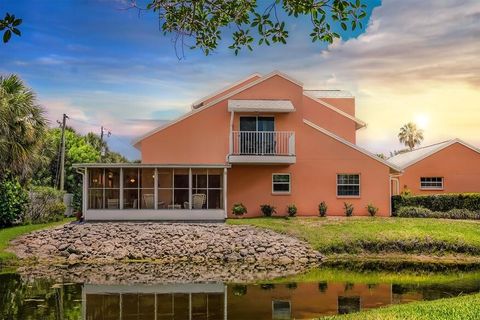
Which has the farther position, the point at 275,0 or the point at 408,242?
the point at 408,242

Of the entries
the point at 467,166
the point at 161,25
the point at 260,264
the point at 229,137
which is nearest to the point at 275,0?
the point at 161,25

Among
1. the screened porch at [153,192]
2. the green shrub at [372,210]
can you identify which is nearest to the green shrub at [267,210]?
the screened porch at [153,192]

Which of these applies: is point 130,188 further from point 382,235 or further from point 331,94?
point 331,94

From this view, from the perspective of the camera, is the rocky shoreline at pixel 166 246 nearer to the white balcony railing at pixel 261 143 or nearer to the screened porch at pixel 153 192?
the screened porch at pixel 153 192

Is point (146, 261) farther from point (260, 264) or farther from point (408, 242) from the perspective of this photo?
point (408, 242)

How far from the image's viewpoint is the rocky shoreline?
22484 mm

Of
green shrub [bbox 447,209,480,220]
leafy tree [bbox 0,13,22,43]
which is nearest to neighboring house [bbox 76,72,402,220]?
green shrub [bbox 447,209,480,220]

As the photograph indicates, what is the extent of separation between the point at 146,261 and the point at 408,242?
10.9 meters

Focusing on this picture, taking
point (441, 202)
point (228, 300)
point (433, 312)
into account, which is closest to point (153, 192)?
point (228, 300)

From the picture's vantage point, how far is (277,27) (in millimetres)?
10125

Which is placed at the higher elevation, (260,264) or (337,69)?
(337,69)

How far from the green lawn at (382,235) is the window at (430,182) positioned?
29.8 feet

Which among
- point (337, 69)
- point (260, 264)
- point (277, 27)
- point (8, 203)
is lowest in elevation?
point (260, 264)

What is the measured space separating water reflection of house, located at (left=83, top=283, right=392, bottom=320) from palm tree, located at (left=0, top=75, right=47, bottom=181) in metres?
11.6
